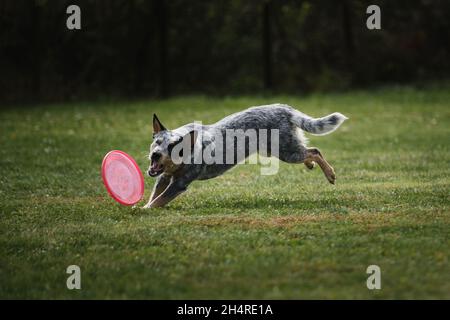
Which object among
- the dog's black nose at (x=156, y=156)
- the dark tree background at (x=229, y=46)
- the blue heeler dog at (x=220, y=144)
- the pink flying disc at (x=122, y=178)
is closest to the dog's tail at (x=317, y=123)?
the blue heeler dog at (x=220, y=144)

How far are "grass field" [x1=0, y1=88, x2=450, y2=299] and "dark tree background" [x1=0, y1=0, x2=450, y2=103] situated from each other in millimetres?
11382

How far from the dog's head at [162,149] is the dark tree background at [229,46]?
625 inches

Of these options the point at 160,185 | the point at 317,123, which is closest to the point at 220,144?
the point at 160,185

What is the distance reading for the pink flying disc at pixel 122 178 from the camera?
7.76m

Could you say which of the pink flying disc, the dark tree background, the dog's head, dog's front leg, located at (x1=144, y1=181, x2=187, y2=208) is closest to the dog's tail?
the dog's head

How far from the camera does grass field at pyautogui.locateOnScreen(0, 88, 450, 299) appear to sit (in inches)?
212

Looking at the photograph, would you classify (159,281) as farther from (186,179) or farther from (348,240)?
(186,179)

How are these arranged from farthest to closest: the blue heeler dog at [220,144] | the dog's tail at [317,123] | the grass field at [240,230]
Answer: the dog's tail at [317,123] → the blue heeler dog at [220,144] → the grass field at [240,230]

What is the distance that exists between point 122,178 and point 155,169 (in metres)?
0.54

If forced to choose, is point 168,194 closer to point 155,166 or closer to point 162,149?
point 155,166

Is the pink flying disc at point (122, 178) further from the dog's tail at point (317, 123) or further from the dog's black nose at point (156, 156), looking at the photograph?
the dog's tail at point (317, 123)

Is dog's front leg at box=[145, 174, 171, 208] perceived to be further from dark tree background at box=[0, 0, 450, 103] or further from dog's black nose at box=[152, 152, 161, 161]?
dark tree background at box=[0, 0, 450, 103]

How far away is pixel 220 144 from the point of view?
830cm
